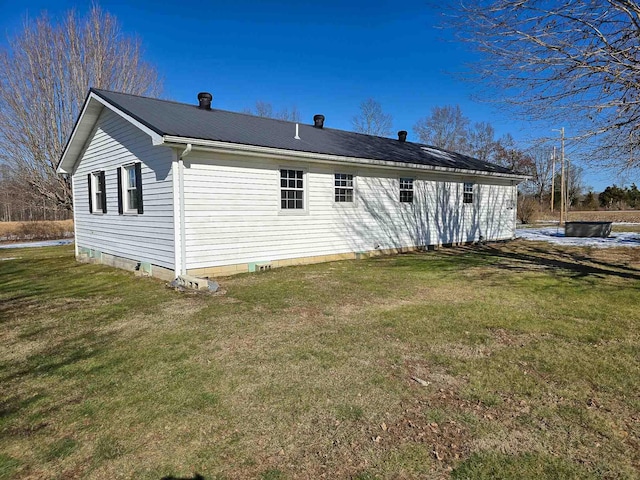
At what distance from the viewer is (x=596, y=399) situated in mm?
2994

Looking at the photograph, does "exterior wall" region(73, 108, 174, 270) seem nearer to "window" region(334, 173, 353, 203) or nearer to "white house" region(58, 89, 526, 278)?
"white house" region(58, 89, 526, 278)

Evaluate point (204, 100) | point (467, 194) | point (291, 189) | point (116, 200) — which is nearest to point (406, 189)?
point (467, 194)

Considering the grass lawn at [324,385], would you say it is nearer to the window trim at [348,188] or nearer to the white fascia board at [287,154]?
the white fascia board at [287,154]

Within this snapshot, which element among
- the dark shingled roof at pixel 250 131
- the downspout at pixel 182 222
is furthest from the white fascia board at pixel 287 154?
the downspout at pixel 182 222

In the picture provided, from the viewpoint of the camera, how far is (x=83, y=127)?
10.8 meters

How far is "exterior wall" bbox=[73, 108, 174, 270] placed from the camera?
26.4ft

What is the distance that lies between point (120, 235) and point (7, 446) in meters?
8.33

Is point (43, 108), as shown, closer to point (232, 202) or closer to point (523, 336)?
point (232, 202)

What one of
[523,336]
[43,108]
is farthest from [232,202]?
[43,108]

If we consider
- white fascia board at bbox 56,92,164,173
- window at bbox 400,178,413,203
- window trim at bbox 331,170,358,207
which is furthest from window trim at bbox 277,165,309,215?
window at bbox 400,178,413,203

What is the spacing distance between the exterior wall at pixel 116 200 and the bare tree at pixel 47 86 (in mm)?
9648

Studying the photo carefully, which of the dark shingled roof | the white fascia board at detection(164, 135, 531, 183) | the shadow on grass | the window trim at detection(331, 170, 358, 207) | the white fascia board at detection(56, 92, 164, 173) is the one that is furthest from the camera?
the window trim at detection(331, 170, 358, 207)

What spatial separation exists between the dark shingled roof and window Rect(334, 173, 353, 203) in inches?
26.2

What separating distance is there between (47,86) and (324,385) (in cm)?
2309
